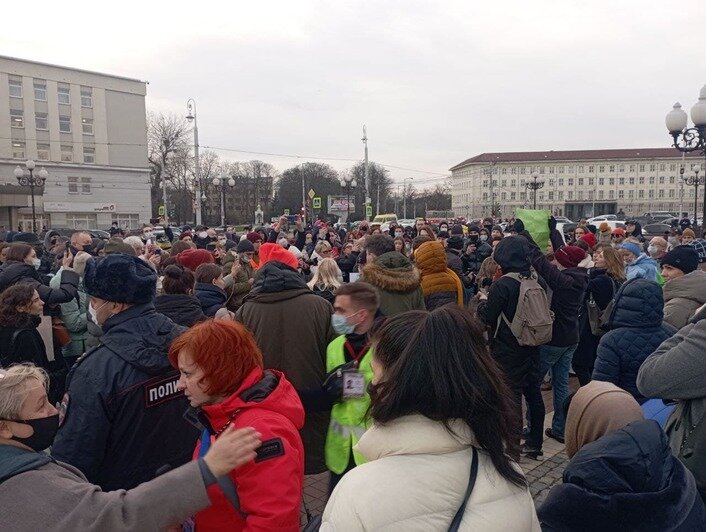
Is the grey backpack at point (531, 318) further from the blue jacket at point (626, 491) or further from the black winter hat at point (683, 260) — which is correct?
the blue jacket at point (626, 491)

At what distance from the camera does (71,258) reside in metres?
6.48

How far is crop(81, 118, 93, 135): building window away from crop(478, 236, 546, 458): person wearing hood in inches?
2343

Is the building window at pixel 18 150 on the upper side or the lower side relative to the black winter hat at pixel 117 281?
upper

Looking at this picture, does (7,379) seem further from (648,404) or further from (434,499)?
(648,404)

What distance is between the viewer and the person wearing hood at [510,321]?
4.66m

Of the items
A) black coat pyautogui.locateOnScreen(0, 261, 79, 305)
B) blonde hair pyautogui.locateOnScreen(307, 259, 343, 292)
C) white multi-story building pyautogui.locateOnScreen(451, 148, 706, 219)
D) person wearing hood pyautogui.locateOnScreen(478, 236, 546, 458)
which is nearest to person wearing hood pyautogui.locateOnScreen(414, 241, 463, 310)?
person wearing hood pyautogui.locateOnScreen(478, 236, 546, 458)

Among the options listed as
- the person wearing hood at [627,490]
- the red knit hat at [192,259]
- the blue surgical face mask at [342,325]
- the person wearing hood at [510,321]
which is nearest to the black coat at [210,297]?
the red knit hat at [192,259]

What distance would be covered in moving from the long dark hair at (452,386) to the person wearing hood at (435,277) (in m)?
3.95

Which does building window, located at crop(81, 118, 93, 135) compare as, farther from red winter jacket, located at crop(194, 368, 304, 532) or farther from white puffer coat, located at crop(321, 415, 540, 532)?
white puffer coat, located at crop(321, 415, 540, 532)

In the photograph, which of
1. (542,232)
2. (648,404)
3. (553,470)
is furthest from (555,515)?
(542,232)

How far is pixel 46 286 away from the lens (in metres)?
5.35

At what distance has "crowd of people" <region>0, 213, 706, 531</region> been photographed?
151cm

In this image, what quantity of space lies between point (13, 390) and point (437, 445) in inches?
55.4

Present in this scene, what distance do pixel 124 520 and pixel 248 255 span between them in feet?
20.9
